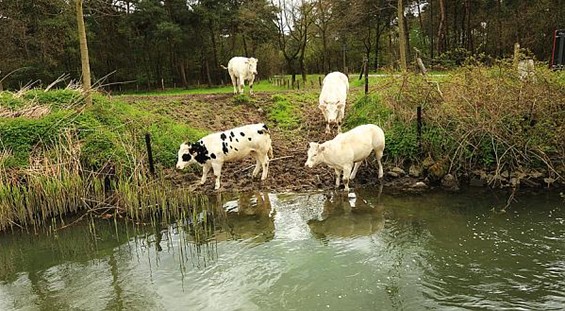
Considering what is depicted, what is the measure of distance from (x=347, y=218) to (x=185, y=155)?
4.25 metres

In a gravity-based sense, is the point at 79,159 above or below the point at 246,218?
above

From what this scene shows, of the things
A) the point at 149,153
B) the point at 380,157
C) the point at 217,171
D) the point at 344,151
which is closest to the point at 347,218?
the point at 344,151

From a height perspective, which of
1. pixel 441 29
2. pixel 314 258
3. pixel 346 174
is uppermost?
pixel 441 29

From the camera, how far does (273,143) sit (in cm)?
1405

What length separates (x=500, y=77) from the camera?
11.6 meters

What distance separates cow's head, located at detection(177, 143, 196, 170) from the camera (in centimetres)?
1117

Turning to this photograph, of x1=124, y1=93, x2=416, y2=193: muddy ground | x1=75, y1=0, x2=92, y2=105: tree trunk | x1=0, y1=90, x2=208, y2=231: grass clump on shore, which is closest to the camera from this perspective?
x1=0, y1=90, x2=208, y2=231: grass clump on shore

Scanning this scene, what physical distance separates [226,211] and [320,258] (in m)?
3.11

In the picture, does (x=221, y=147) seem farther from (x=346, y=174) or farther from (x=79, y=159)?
(x=79, y=159)

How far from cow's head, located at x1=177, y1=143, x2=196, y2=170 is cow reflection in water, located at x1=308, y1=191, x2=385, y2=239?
345 centimetres

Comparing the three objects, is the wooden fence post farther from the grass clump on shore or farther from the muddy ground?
the muddy ground

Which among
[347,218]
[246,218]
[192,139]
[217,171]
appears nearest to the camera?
[347,218]

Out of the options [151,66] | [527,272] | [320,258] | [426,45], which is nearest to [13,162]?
[320,258]

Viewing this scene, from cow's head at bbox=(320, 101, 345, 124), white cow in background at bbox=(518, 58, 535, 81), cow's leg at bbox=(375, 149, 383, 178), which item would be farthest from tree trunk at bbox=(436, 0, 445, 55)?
cow's leg at bbox=(375, 149, 383, 178)
